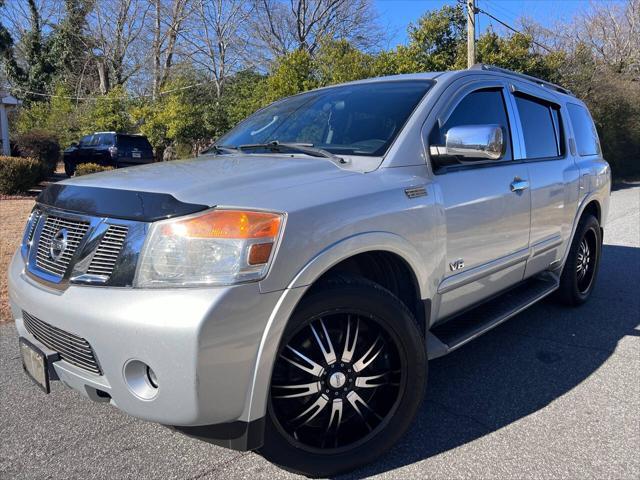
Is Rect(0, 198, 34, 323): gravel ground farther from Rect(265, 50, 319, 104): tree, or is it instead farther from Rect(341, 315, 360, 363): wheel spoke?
Rect(265, 50, 319, 104): tree

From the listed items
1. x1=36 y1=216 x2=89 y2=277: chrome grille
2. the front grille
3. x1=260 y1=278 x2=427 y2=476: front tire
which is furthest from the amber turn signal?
the front grille

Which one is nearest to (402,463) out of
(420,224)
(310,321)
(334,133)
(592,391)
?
(310,321)

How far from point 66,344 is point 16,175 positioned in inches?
491

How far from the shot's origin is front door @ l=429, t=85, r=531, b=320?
120 inches

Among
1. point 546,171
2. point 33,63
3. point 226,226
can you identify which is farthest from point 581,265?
point 33,63

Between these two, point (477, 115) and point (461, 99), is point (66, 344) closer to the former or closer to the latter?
point (461, 99)

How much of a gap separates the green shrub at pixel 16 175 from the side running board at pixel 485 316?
12477 millimetres

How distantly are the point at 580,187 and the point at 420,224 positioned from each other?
2.60 metres

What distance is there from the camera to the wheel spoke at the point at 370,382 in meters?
2.56

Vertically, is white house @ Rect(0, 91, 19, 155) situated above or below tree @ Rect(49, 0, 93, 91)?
below

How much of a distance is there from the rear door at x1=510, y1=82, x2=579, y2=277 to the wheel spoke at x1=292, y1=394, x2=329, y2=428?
2185mm

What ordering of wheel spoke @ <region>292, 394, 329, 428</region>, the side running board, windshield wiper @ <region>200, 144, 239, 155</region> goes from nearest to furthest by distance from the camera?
1. wheel spoke @ <region>292, 394, 329, 428</region>
2. the side running board
3. windshield wiper @ <region>200, 144, 239, 155</region>

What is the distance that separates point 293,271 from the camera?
218 cm

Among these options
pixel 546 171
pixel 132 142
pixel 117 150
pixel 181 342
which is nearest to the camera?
pixel 181 342
